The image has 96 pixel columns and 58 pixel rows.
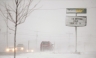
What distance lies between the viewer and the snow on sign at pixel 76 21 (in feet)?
13.4

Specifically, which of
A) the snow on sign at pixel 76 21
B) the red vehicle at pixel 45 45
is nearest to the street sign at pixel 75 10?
the snow on sign at pixel 76 21

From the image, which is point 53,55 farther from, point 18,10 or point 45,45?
point 18,10

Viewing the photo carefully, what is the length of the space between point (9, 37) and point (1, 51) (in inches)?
18.3

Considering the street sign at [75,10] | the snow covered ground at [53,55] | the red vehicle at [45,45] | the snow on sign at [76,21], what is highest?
the street sign at [75,10]

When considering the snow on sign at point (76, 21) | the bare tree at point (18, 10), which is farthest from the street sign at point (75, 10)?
the bare tree at point (18, 10)

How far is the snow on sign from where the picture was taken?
4070 millimetres

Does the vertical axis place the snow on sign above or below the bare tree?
below

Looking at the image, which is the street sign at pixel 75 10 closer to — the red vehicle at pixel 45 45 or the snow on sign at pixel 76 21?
the snow on sign at pixel 76 21

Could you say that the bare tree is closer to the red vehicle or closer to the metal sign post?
the red vehicle

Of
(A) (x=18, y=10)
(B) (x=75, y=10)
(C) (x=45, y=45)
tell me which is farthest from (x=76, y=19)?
(A) (x=18, y=10)

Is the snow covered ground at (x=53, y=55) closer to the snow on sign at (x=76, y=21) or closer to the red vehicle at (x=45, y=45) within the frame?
the red vehicle at (x=45, y=45)

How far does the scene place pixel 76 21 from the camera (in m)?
4.10

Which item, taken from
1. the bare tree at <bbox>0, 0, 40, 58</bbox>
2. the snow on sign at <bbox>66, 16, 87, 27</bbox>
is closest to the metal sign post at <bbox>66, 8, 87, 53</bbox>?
the snow on sign at <bbox>66, 16, 87, 27</bbox>

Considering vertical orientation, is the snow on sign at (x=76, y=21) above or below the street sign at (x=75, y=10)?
below
